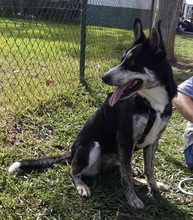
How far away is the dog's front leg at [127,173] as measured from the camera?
2.68 meters

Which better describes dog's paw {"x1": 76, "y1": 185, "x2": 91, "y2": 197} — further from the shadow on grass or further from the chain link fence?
the chain link fence

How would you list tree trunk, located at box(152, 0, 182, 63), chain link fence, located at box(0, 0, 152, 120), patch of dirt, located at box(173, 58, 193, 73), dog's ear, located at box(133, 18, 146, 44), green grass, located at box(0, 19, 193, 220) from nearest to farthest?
green grass, located at box(0, 19, 193, 220)
dog's ear, located at box(133, 18, 146, 44)
chain link fence, located at box(0, 0, 152, 120)
tree trunk, located at box(152, 0, 182, 63)
patch of dirt, located at box(173, 58, 193, 73)

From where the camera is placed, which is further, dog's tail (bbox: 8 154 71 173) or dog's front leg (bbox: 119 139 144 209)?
dog's tail (bbox: 8 154 71 173)

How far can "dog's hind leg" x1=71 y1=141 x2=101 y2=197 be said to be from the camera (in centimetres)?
283

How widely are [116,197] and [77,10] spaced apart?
10.8 feet

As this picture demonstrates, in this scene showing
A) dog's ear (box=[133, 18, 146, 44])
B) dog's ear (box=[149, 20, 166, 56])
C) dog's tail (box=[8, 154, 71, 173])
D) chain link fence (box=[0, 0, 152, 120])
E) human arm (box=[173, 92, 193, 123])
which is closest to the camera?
dog's ear (box=[149, 20, 166, 56])

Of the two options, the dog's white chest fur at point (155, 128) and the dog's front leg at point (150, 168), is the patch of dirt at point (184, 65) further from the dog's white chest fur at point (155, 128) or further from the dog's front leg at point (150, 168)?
the dog's white chest fur at point (155, 128)

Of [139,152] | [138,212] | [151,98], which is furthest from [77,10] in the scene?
[138,212]

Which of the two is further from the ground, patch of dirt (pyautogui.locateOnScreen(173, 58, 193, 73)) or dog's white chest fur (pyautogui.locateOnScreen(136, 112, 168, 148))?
dog's white chest fur (pyautogui.locateOnScreen(136, 112, 168, 148))

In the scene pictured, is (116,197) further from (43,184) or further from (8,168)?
(8,168)

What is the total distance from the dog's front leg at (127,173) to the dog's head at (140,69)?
0.37m

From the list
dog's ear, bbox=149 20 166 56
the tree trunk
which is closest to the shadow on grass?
dog's ear, bbox=149 20 166 56

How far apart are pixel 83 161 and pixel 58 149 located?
748 mm

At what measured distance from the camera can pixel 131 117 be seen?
8.66ft
